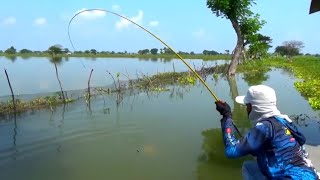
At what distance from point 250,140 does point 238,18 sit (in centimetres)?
2423

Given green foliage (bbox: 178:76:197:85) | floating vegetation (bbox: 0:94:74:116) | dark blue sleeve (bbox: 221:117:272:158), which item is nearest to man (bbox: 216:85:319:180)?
dark blue sleeve (bbox: 221:117:272:158)

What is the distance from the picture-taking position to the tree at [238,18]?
25.0 meters

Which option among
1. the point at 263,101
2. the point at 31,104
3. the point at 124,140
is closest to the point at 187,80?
the point at 31,104

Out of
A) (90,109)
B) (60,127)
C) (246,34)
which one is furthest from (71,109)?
(246,34)

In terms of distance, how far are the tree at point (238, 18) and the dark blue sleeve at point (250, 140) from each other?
2219 centimetres

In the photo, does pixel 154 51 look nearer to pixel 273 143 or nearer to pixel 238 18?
pixel 238 18

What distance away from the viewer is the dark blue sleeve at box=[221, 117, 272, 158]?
3.03 meters

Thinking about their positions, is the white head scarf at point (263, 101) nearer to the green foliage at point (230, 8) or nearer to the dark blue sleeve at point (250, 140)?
the dark blue sleeve at point (250, 140)

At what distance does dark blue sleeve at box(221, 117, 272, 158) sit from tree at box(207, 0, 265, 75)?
22193mm

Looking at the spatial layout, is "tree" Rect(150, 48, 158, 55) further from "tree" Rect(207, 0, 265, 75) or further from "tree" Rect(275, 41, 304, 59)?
"tree" Rect(207, 0, 265, 75)

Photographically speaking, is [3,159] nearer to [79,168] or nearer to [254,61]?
[79,168]

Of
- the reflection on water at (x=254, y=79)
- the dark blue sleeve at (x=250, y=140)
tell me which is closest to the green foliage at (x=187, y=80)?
the reflection on water at (x=254, y=79)

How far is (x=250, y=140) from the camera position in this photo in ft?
10.2

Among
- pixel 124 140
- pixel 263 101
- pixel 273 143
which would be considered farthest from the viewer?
pixel 124 140
